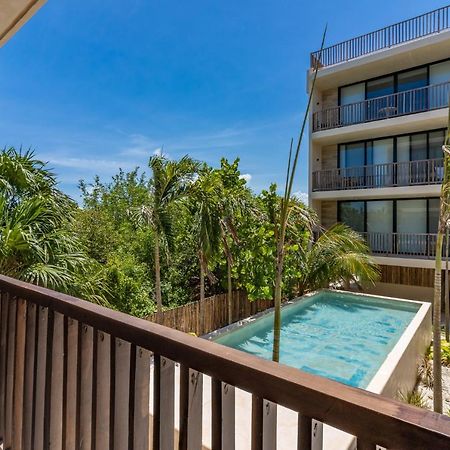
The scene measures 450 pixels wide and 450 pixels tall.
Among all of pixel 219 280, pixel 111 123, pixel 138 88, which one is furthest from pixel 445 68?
pixel 111 123

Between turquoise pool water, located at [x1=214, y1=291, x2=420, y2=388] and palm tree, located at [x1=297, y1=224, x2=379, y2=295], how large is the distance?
581mm

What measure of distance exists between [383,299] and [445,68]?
8220 mm

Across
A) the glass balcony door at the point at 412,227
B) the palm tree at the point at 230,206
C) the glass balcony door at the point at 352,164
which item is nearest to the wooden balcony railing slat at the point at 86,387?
the palm tree at the point at 230,206

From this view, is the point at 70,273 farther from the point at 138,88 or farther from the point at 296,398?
the point at 138,88

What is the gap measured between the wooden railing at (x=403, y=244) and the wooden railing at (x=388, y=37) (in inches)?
262

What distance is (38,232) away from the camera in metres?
4.38

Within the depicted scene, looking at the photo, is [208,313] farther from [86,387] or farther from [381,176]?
[381,176]

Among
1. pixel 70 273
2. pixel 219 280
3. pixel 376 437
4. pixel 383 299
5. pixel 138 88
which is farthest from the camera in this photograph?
pixel 138 88

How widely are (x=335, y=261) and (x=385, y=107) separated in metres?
6.14

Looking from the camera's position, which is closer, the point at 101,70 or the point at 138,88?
the point at 101,70

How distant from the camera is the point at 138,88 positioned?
1406 cm

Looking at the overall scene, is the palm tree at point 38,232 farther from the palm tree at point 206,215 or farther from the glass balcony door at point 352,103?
the glass balcony door at point 352,103

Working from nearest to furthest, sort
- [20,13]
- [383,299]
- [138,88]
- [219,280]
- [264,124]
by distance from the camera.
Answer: [20,13] < [219,280] < [383,299] < [138,88] < [264,124]

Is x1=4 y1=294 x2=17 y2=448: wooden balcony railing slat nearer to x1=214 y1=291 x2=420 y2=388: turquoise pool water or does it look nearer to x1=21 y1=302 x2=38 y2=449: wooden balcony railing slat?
x1=21 y1=302 x2=38 y2=449: wooden balcony railing slat
